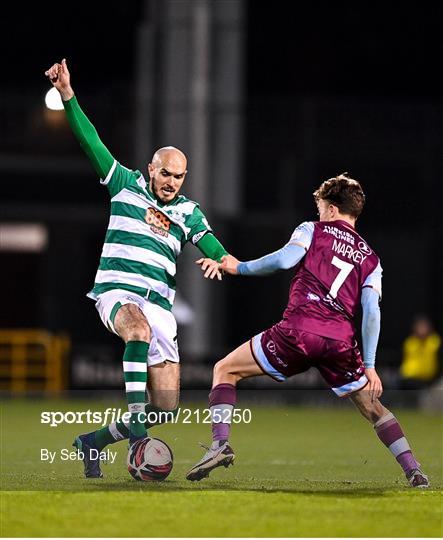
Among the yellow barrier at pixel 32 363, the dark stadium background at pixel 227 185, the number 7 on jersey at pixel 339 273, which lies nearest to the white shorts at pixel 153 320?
the number 7 on jersey at pixel 339 273

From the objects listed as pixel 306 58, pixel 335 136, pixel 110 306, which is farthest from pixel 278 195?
pixel 110 306

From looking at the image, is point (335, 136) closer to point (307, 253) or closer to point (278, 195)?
point (278, 195)

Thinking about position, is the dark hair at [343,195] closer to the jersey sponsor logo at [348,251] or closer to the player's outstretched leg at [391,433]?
the jersey sponsor logo at [348,251]

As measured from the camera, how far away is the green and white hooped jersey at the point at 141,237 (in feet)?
29.9

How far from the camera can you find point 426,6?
3641 centimetres

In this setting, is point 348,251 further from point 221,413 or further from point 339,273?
point 221,413

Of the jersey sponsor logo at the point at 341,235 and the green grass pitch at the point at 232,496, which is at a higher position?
the jersey sponsor logo at the point at 341,235

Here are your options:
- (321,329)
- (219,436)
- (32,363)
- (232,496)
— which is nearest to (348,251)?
(321,329)

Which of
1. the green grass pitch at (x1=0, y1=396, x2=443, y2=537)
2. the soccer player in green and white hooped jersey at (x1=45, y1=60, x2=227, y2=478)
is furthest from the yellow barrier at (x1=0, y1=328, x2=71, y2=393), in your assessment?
the soccer player in green and white hooped jersey at (x1=45, y1=60, x2=227, y2=478)

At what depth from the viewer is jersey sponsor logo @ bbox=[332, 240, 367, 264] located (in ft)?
28.8

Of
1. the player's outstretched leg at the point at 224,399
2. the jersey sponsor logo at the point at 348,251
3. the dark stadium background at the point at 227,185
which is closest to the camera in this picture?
the player's outstretched leg at the point at 224,399

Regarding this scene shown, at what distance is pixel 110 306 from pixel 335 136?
16.3m

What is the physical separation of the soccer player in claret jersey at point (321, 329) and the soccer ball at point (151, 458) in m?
0.22

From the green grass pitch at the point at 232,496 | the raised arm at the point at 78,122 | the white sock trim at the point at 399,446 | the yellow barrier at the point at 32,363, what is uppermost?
the raised arm at the point at 78,122
